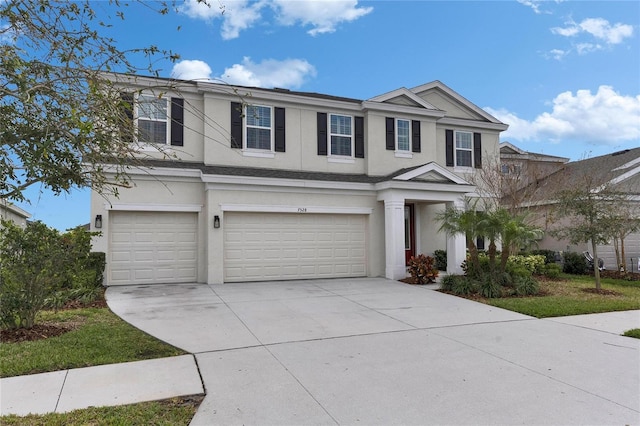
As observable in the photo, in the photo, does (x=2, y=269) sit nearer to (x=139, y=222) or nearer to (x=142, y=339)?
(x=142, y=339)

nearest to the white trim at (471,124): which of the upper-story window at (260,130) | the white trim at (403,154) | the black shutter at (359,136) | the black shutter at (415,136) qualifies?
the black shutter at (415,136)

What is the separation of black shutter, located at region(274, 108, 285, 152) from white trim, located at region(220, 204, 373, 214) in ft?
7.44

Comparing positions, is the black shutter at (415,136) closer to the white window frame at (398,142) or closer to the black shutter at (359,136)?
the white window frame at (398,142)

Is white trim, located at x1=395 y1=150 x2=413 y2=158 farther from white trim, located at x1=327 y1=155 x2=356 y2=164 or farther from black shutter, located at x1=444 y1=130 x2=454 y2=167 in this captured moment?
black shutter, located at x1=444 y1=130 x2=454 y2=167

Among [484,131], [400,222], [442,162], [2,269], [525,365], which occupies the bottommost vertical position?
[525,365]

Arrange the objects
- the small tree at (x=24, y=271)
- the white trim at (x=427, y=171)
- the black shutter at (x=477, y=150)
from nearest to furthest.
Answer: the small tree at (x=24, y=271) → the white trim at (x=427, y=171) → the black shutter at (x=477, y=150)

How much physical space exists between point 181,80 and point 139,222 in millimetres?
8855

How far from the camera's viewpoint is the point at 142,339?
6.33 metres

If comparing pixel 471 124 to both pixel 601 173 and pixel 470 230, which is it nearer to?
pixel 601 173

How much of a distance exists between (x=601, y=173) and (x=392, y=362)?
1871cm

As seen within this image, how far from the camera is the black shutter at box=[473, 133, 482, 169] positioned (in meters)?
17.4

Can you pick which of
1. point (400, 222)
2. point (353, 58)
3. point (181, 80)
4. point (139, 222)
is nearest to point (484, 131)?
point (400, 222)

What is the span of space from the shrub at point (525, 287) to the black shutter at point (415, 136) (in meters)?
6.53

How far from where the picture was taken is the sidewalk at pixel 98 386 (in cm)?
410
